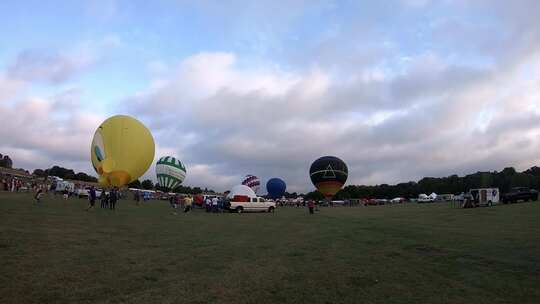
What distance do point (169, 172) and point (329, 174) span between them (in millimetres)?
27882

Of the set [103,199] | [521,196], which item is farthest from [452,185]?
[103,199]

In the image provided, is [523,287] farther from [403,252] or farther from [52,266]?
[52,266]

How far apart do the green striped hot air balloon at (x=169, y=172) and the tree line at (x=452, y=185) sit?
72.0 m

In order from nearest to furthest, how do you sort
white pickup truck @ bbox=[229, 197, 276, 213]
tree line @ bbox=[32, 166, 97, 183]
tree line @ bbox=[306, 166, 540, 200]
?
white pickup truck @ bbox=[229, 197, 276, 213]
tree line @ bbox=[306, 166, 540, 200]
tree line @ bbox=[32, 166, 97, 183]

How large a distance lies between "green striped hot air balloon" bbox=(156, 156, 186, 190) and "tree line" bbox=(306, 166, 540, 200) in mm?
72039

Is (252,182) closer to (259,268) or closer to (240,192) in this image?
(240,192)

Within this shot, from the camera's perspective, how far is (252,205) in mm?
42281

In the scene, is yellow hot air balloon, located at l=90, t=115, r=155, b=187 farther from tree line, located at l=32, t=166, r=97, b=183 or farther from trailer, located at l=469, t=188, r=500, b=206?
tree line, located at l=32, t=166, r=97, b=183

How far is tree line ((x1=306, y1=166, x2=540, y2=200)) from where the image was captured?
129 metres

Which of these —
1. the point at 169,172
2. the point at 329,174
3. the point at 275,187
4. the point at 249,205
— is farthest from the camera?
the point at 275,187

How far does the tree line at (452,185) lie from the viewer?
424ft

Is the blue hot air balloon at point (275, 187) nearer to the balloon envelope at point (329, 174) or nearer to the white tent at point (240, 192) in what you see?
the balloon envelope at point (329, 174)

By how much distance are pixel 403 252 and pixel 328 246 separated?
109 inches

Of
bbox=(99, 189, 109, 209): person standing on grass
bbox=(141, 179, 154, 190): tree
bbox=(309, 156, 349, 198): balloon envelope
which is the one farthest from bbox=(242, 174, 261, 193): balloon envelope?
bbox=(141, 179, 154, 190): tree
